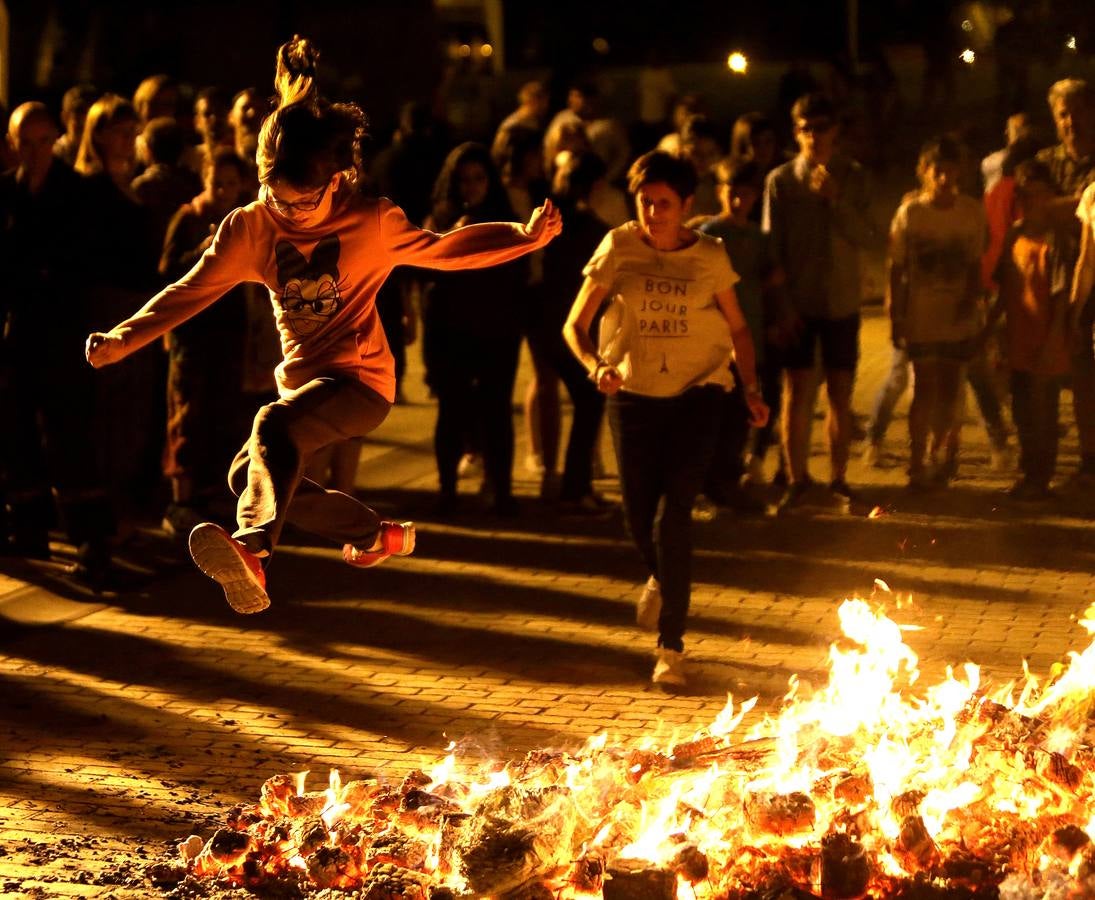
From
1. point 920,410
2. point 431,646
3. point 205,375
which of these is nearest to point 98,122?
point 205,375

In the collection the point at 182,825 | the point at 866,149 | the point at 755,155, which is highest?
the point at 866,149

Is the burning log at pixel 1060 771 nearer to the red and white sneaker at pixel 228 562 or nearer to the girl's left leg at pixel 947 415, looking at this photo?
the red and white sneaker at pixel 228 562

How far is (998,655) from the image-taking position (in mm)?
8062

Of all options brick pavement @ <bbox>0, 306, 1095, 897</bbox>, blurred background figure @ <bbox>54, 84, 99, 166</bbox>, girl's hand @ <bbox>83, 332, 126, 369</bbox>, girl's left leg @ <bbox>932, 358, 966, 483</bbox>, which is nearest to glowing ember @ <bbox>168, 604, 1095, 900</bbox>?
brick pavement @ <bbox>0, 306, 1095, 897</bbox>

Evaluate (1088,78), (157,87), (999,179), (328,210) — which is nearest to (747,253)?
(999,179)

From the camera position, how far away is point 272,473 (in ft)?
19.4

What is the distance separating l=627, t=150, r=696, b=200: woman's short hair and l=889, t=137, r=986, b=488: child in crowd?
3992mm

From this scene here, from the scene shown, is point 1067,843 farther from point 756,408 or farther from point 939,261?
point 939,261

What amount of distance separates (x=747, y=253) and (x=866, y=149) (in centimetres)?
1806

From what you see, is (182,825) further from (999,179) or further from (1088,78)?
(1088,78)

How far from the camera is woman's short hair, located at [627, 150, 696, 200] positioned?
744 cm

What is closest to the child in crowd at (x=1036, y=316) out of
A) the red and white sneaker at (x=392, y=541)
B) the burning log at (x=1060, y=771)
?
the red and white sneaker at (x=392, y=541)

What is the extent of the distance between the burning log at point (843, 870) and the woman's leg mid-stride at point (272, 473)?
193 centimetres

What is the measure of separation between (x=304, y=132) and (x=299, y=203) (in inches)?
8.9
